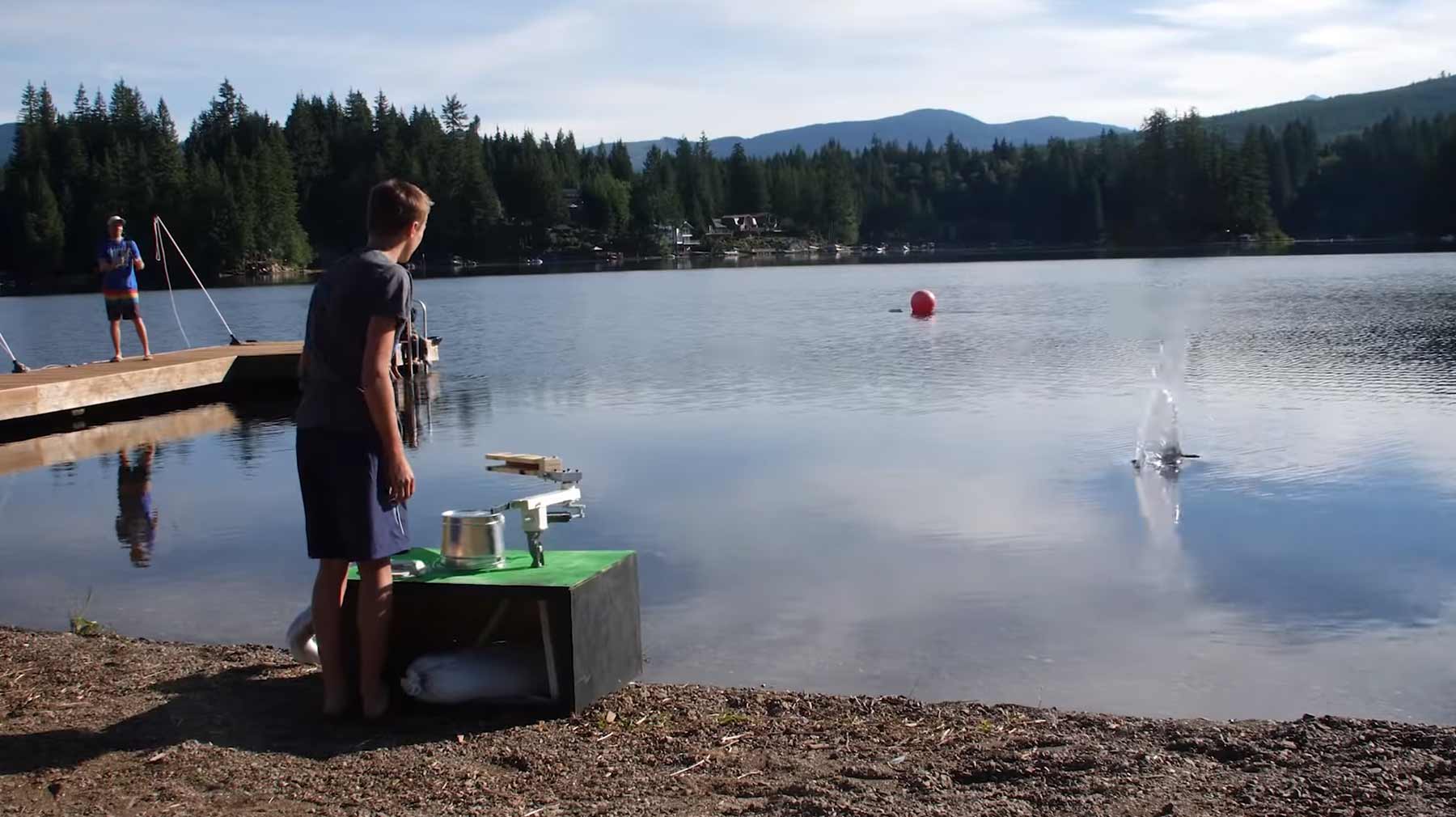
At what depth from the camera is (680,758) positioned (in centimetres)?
450

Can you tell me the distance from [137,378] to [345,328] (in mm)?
14208

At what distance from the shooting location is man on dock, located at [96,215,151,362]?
16359 millimetres

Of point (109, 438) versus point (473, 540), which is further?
point (109, 438)

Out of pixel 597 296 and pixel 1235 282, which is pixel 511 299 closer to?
pixel 597 296

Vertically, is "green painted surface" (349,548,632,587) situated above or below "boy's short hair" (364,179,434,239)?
below

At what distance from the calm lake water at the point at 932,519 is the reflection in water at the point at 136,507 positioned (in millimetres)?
52

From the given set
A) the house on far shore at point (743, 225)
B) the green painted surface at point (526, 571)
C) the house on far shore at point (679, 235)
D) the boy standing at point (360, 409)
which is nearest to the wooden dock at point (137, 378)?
the green painted surface at point (526, 571)

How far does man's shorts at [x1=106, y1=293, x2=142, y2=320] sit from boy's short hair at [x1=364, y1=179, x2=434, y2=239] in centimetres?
1408

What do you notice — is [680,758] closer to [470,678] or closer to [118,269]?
[470,678]

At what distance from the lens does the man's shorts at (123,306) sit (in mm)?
17297

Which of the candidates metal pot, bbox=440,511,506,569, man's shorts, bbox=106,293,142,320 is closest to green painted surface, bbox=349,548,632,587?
metal pot, bbox=440,511,506,569

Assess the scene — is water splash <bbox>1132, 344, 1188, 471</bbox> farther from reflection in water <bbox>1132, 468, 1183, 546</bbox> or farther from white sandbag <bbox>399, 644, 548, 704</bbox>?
white sandbag <bbox>399, 644, 548, 704</bbox>

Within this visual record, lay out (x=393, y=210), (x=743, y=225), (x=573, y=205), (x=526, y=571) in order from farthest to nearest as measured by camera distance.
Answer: (x=743, y=225) < (x=573, y=205) < (x=526, y=571) < (x=393, y=210)

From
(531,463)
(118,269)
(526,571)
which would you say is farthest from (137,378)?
(526,571)
